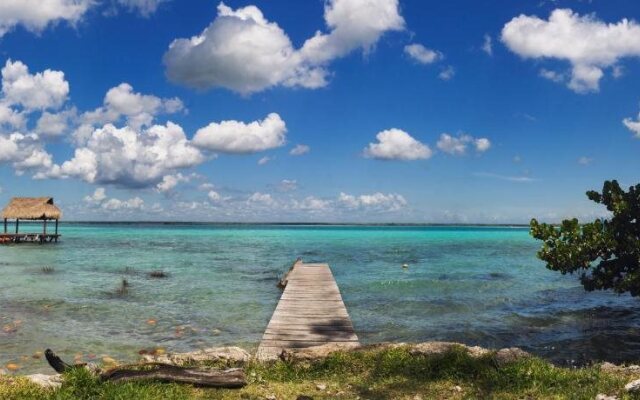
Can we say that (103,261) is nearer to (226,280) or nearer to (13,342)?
(226,280)

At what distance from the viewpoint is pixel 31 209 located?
5725 centimetres

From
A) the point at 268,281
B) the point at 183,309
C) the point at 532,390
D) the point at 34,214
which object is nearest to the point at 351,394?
the point at 532,390

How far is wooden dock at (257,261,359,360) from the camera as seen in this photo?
10.5 metres

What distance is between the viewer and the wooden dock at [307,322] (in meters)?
10.5

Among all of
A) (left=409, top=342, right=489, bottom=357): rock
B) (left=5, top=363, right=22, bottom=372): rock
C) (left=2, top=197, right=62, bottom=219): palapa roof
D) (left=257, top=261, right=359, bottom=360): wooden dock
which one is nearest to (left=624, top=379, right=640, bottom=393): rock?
(left=409, top=342, right=489, bottom=357): rock

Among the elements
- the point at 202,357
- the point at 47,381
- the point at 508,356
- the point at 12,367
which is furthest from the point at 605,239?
the point at 12,367

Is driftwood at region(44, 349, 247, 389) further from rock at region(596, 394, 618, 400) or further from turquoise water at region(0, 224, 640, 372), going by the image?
turquoise water at region(0, 224, 640, 372)

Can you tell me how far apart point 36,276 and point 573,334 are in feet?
83.6

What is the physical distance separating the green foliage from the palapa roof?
58129mm

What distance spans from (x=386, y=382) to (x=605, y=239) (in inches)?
327

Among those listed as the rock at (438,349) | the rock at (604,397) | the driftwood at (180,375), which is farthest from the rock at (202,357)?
the rock at (604,397)

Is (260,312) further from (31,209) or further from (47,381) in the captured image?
(31,209)

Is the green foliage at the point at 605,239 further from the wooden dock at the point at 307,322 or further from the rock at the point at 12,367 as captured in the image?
the rock at the point at 12,367

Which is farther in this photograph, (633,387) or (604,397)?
(633,387)
